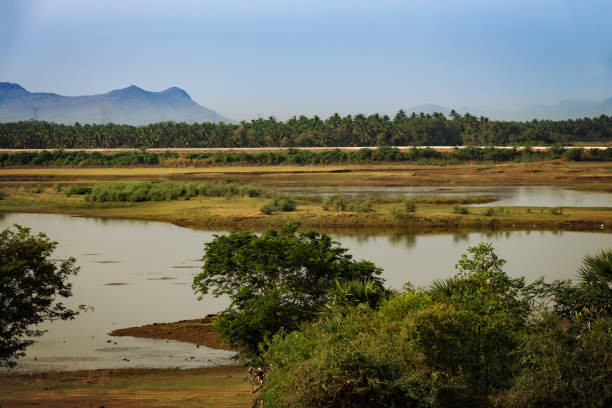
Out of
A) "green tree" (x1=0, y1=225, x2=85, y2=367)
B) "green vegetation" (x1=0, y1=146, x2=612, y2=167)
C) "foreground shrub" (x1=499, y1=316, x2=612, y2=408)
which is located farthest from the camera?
"green vegetation" (x1=0, y1=146, x2=612, y2=167)

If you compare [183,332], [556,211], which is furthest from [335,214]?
[183,332]

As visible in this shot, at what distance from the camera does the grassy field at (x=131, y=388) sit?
513 inches

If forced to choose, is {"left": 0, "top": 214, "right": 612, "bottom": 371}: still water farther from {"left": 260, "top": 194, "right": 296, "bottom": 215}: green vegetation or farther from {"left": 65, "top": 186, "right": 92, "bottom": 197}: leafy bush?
{"left": 65, "top": 186, "right": 92, "bottom": 197}: leafy bush

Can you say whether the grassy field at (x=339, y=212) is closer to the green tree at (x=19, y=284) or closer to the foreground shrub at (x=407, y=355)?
the green tree at (x=19, y=284)

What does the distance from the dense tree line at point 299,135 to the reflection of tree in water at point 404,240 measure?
102m

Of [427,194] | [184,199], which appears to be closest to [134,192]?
[184,199]

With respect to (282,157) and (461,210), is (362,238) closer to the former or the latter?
(461,210)

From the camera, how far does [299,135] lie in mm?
143500

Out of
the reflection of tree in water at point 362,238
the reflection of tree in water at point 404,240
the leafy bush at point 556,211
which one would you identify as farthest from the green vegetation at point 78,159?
Answer: the reflection of tree in water at point 404,240

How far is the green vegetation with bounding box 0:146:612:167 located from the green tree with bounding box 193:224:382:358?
83302 millimetres

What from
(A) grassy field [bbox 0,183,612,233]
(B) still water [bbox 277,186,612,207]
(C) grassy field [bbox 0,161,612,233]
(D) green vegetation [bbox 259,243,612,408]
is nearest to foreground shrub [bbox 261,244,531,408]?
(D) green vegetation [bbox 259,243,612,408]

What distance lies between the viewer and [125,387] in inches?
576

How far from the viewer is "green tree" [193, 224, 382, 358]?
48.0 feet

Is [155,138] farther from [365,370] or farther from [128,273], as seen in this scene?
[365,370]
